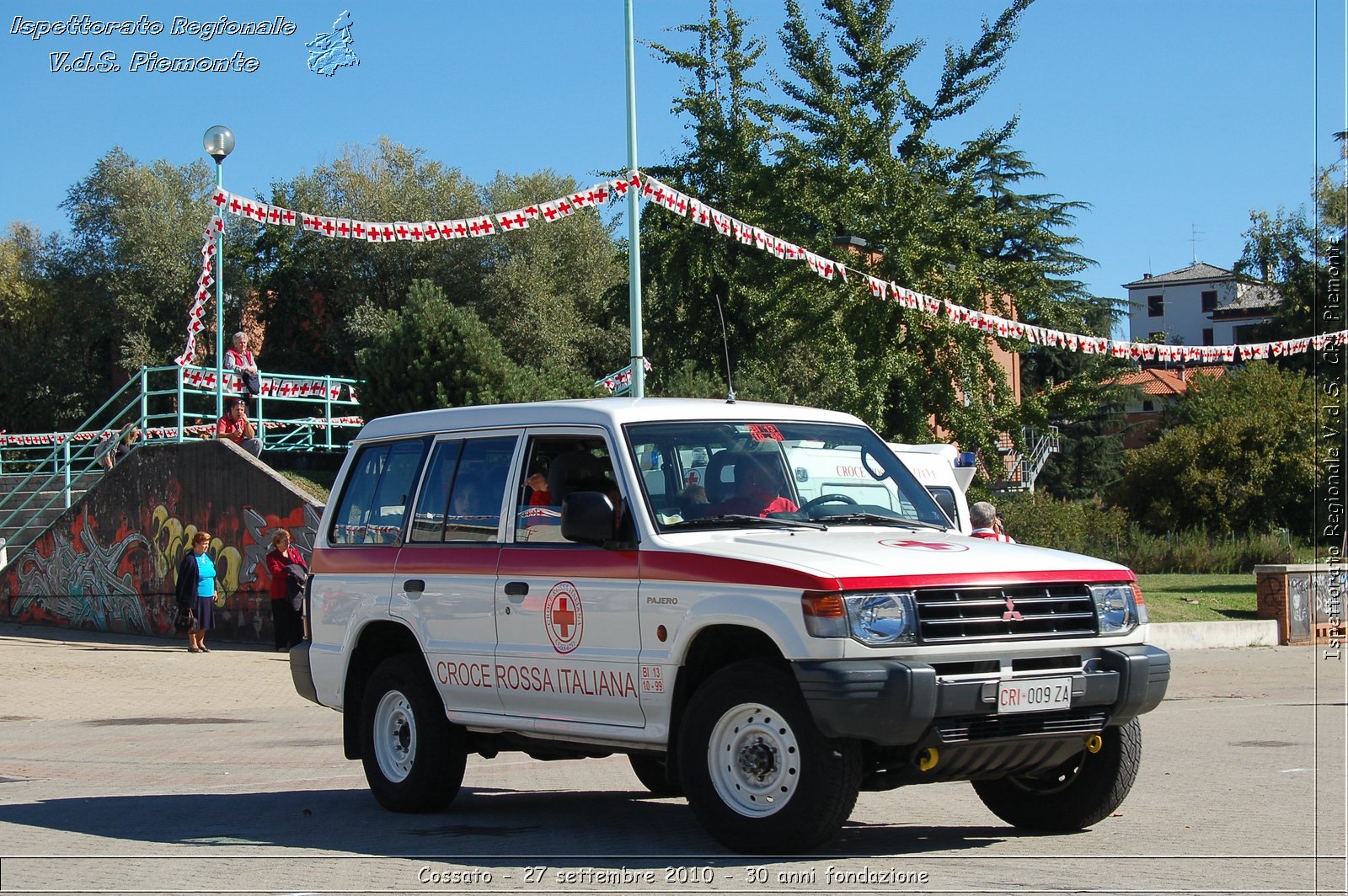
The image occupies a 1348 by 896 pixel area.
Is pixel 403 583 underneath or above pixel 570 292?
underneath

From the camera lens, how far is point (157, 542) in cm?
2375

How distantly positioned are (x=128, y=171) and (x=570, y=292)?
16.9 meters

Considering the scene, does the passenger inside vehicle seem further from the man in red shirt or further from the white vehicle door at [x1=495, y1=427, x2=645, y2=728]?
the man in red shirt

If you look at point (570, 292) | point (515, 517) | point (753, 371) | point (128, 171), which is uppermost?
point (128, 171)

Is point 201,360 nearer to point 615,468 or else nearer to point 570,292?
point 570,292

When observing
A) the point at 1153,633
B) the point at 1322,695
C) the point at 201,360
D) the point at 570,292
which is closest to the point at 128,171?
the point at 201,360

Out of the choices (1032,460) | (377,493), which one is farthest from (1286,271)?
(377,493)

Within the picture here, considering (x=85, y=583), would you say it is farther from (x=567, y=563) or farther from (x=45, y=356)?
(x=45, y=356)

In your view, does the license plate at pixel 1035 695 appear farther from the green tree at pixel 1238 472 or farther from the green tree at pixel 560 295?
the green tree at pixel 1238 472

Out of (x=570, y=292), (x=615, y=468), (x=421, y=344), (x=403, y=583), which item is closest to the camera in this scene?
(x=615, y=468)

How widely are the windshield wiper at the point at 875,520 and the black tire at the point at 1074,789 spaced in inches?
50.5

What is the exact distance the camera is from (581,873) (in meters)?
6.35

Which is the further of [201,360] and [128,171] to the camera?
[128,171]

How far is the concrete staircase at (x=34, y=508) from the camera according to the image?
26125mm
